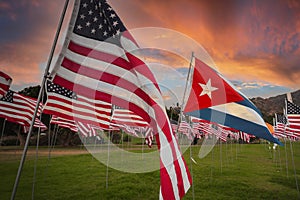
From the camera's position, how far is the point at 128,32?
351cm

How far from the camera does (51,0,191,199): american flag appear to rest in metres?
3.19

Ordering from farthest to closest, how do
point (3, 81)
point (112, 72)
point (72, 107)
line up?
point (72, 107)
point (3, 81)
point (112, 72)

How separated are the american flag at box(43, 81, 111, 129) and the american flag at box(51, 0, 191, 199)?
5.13 meters

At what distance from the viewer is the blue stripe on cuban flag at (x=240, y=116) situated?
17.7 ft

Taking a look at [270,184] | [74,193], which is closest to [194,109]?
[74,193]

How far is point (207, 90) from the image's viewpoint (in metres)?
5.45

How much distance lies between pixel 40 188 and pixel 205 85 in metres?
7.32

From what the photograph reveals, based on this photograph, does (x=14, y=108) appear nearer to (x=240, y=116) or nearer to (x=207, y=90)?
(x=207, y=90)

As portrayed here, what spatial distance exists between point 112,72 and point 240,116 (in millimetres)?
3517

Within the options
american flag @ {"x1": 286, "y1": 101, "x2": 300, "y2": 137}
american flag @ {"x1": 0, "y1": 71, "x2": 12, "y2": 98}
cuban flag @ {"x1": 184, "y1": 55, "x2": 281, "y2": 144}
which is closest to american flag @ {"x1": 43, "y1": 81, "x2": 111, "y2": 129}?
american flag @ {"x1": 0, "y1": 71, "x2": 12, "y2": 98}

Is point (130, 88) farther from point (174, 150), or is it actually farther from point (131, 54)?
point (174, 150)

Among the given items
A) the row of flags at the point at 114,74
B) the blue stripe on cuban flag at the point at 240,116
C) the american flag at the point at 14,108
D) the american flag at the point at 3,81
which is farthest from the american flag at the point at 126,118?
the row of flags at the point at 114,74

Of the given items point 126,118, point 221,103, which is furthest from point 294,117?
point 126,118

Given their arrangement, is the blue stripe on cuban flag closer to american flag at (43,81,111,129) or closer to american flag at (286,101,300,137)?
american flag at (43,81,111,129)
